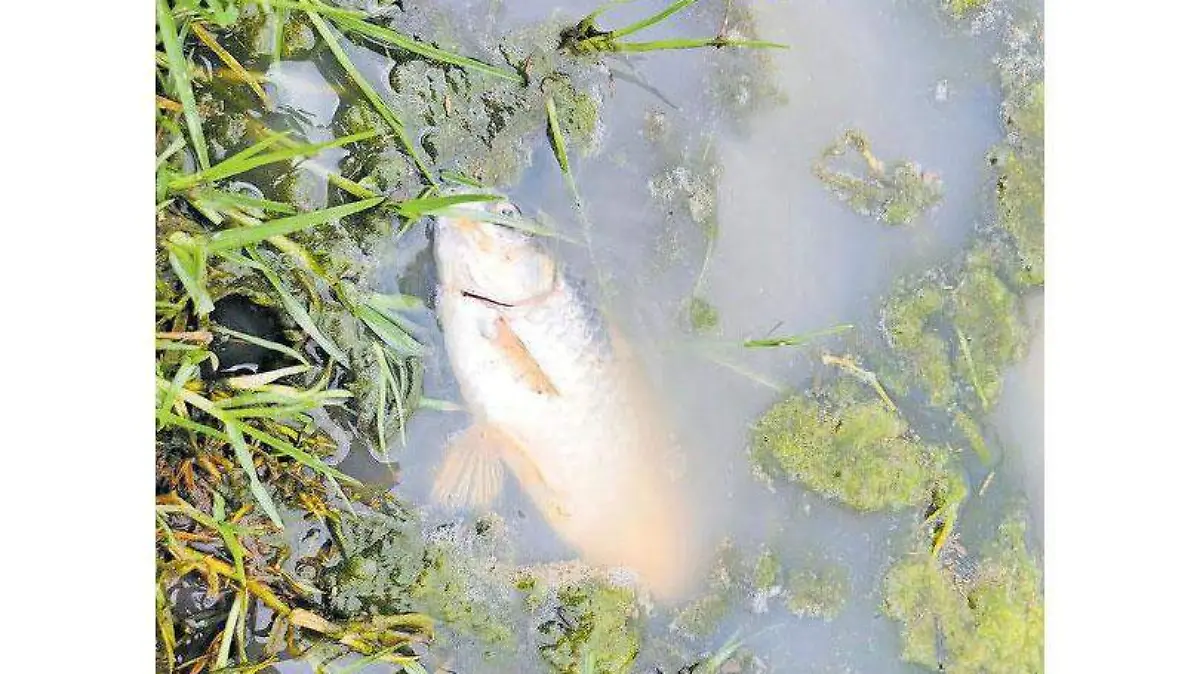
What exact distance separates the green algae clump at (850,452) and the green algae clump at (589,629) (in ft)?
0.69

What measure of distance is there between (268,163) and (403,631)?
48 cm

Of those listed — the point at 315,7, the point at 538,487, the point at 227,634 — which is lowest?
the point at 227,634

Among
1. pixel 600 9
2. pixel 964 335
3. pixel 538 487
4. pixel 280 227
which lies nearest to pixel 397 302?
pixel 280 227

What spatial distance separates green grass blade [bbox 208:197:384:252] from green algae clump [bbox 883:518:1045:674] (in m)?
0.68

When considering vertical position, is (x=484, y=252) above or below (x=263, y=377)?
above

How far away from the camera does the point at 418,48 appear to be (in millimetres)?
943

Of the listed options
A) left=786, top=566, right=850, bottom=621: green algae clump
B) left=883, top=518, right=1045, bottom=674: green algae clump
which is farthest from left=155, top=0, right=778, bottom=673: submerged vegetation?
left=883, top=518, right=1045, bottom=674: green algae clump

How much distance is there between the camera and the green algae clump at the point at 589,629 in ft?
3.19

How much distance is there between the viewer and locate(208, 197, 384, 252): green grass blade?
916mm

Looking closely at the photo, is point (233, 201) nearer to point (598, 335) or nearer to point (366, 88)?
point (366, 88)

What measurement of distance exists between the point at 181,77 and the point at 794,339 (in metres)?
0.66

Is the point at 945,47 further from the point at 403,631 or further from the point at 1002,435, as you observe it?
the point at 403,631
